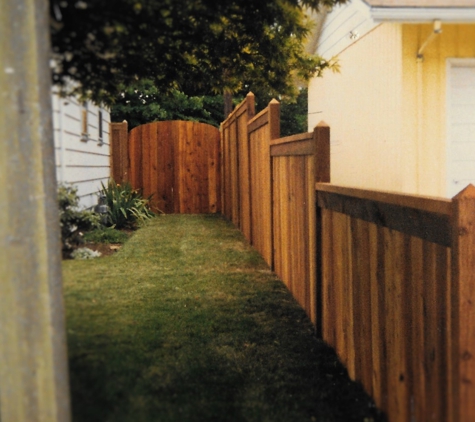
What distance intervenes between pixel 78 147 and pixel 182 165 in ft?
30.4

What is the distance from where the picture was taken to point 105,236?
1.87m

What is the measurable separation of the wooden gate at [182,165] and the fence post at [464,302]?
25.2 feet

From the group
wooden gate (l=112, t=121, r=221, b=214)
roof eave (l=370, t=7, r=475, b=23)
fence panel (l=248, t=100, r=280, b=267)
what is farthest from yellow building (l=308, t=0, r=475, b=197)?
wooden gate (l=112, t=121, r=221, b=214)

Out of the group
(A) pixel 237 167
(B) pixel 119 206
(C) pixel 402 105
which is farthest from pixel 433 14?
(A) pixel 237 167

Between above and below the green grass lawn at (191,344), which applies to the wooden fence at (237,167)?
above

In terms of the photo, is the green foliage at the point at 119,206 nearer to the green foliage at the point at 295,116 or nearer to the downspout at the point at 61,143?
the downspout at the point at 61,143

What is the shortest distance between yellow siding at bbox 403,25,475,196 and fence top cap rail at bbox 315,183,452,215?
8.31 feet

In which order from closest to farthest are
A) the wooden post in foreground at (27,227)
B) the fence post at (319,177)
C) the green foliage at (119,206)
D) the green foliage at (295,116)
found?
the wooden post in foreground at (27,227) → the green foliage at (119,206) → the fence post at (319,177) → the green foliage at (295,116)

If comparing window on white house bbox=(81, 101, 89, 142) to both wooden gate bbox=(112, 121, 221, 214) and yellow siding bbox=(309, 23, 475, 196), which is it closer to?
yellow siding bbox=(309, 23, 475, 196)

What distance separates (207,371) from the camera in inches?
119

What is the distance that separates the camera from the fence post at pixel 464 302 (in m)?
1.81

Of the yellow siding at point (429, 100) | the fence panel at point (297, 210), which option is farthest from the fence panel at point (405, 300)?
the yellow siding at point (429, 100)

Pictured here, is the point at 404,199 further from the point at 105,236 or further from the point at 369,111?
the point at 369,111

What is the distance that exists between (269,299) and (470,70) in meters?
2.86
